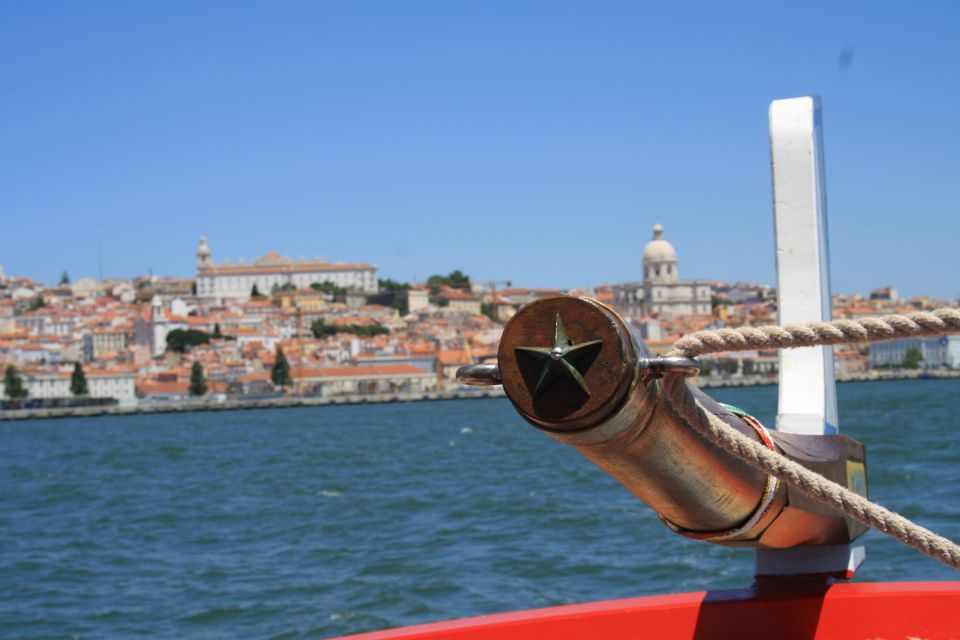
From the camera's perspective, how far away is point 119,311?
102750 mm

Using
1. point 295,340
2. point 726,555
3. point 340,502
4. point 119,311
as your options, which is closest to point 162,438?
point 340,502

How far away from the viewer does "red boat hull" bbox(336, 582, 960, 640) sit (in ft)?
5.83

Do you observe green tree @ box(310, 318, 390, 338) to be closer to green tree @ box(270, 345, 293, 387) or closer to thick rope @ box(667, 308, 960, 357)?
green tree @ box(270, 345, 293, 387)

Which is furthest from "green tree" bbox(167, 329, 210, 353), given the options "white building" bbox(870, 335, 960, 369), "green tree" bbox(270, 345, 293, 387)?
"white building" bbox(870, 335, 960, 369)

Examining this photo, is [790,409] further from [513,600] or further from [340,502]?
[340,502]

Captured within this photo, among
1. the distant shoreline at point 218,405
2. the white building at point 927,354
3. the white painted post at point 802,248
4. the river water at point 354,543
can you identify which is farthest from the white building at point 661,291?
the white painted post at point 802,248

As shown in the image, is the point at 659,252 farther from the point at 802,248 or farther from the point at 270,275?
the point at 802,248

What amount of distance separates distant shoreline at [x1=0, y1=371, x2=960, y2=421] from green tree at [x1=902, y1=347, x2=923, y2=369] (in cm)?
128

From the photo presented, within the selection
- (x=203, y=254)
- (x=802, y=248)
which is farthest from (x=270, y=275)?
(x=802, y=248)

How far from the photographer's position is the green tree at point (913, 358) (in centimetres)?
8332

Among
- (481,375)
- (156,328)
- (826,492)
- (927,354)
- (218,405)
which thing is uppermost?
(156,328)

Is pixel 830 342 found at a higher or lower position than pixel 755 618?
higher

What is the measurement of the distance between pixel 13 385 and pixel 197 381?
10.1m

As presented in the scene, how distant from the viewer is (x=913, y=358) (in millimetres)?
83875
